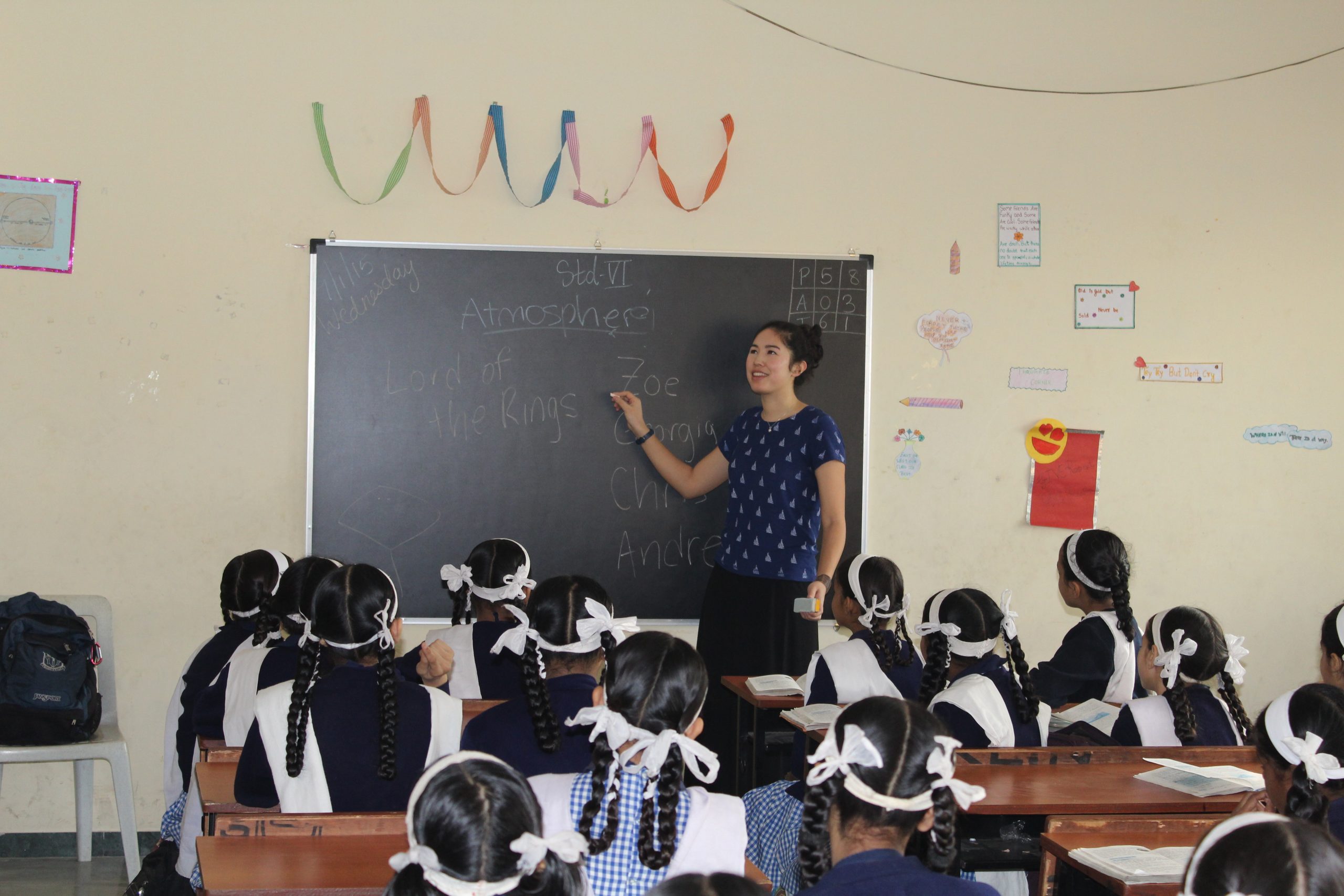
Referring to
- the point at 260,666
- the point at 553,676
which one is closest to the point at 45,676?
the point at 260,666

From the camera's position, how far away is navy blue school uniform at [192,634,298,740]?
2.37 meters

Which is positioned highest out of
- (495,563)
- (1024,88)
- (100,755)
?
(1024,88)

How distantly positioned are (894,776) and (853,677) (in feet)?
3.98

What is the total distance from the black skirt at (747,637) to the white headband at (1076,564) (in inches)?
35.5

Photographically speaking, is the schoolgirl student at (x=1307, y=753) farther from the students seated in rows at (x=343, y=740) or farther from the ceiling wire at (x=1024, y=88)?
the ceiling wire at (x=1024, y=88)

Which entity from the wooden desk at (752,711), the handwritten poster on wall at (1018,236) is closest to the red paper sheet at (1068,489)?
the handwritten poster on wall at (1018,236)

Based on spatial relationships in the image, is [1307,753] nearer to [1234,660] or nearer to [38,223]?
[1234,660]

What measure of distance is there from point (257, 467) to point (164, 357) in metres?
0.48

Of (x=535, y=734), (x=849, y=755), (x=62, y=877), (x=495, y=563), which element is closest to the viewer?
(x=849, y=755)

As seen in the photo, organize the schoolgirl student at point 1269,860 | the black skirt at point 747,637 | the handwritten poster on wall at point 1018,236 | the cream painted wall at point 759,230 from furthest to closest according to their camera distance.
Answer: the handwritten poster on wall at point 1018,236, the cream painted wall at point 759,230, the black skirt at point 747,637, the schoolgirl student at point 1269,860

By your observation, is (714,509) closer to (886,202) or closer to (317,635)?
(886,202)

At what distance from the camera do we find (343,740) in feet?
6.52

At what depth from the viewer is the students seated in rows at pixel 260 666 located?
7.82 ft

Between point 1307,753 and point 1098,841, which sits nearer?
point 1307,753
